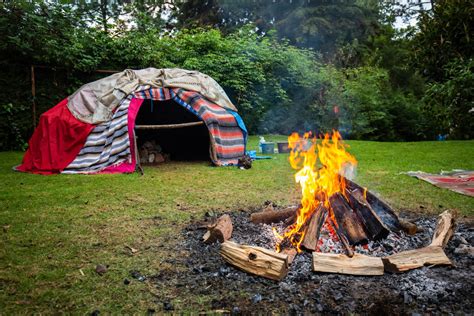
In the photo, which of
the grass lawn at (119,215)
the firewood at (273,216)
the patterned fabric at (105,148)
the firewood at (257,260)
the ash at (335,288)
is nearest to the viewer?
the ash at (335,288)

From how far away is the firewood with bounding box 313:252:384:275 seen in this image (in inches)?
102

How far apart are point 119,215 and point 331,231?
8.20 ft

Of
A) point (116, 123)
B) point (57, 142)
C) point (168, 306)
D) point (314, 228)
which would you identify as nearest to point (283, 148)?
point (116, 123)

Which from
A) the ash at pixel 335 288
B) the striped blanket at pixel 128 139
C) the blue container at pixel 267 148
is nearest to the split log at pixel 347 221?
the ash at pixel 335 288

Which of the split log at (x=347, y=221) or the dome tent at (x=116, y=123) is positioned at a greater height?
the dome tent at (x=116, y=123)

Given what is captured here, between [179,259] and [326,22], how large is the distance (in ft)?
63.2

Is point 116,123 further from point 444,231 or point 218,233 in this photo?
point 444,231

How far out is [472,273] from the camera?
259 cm

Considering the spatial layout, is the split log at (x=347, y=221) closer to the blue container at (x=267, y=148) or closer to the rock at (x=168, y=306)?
the rock at (x=168, y=306)

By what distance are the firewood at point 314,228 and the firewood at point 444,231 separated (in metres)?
0.90

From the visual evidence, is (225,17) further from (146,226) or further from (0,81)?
(146,226)

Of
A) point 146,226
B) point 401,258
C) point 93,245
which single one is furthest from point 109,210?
point 401,258

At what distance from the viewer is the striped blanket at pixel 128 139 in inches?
283

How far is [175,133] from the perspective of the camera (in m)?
9.71
